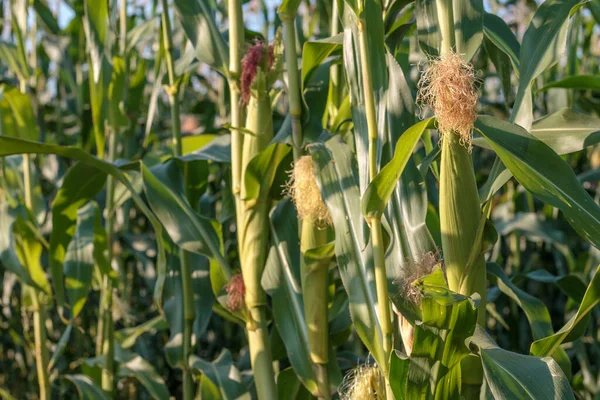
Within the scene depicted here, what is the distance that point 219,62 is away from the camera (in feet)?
6.11

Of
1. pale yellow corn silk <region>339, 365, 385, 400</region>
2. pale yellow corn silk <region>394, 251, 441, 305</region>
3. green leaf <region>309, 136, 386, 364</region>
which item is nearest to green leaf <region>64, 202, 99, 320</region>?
green leaf <region>309, 136, 386, 364</region>

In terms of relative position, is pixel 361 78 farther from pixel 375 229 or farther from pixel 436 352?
pixel 436 352

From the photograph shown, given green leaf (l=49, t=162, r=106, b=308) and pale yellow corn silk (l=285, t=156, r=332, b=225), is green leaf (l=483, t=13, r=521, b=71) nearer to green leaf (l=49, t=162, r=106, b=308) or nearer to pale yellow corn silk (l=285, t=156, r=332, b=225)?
pale yellow corn silk (l=285, t=156, r=332, b=225)

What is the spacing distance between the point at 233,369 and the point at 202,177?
0.59 m

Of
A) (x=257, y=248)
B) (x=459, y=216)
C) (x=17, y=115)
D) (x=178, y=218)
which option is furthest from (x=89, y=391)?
(x=459, y=216)

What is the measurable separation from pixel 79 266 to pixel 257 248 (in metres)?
0.81

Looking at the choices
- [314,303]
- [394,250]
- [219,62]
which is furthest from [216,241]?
[394,250]

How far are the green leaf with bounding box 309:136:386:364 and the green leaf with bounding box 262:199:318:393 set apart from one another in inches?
12.6

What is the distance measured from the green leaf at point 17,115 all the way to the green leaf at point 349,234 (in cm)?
125

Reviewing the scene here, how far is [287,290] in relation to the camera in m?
1.84

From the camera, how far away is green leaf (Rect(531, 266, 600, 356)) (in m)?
1.27

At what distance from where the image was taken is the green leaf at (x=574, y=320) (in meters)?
1.27

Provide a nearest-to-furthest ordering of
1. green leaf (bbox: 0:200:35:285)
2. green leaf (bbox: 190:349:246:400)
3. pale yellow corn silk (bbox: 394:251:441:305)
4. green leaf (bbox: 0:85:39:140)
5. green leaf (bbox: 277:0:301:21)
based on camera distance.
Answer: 1. pale yellow corn silk (bbox: 394:251:441:305)
2. green leaf (bbox: 277:0:301:21)
3. green leaf (bbox: 190:349:246:400)
4. green leaf (bbox: 0:200:35:285)
5. green leaf (bbox: 0:85:39:140)

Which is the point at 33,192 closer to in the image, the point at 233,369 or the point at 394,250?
the point at 233,369
